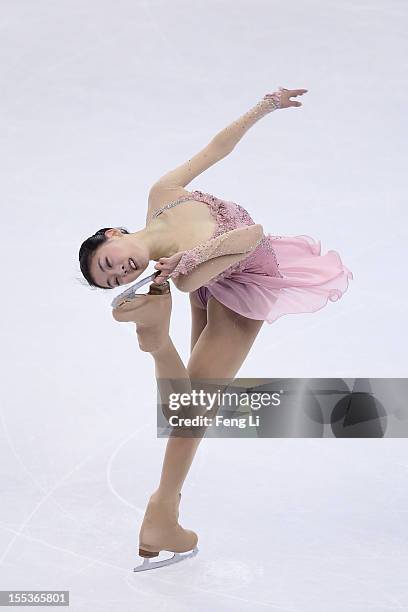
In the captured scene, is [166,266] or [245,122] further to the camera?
[245,122]

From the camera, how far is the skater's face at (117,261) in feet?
11.1

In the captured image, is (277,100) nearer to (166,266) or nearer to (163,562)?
(166,266)

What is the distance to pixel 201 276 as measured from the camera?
3.41 meters

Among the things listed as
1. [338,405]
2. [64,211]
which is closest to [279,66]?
[64,211]

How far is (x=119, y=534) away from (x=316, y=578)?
798 millimetres

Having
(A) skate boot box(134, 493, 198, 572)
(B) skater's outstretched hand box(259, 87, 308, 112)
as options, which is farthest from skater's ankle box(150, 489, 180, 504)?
(B) skater's outstretched hand box(259, 87, 308, 112)

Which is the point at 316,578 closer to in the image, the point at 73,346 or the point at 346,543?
the point at 346,543

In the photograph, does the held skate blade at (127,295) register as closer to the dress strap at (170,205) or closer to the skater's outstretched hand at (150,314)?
the skater's outstretched hand at (150,314)

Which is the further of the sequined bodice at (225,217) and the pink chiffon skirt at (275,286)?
the pink chiffon skirt at (275,286)

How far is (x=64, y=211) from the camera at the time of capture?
245 inches

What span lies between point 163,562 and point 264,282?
1.06 m

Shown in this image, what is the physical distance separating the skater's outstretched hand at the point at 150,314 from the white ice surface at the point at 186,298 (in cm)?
31

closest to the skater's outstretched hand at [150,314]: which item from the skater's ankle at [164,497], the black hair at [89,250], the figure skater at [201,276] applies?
the figure skater at [201,276]

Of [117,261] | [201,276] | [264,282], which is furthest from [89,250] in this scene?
[264,282]
